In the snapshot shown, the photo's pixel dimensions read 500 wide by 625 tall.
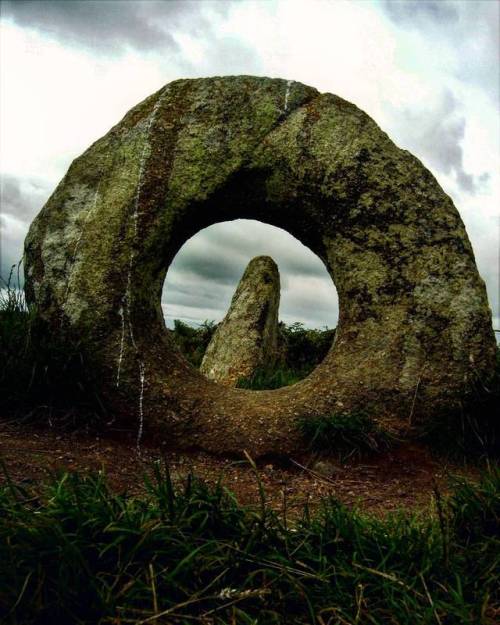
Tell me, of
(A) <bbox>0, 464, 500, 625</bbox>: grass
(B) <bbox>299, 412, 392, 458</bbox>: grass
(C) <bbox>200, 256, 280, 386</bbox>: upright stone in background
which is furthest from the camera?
(C) <bbox>200, 256, 280, 386</bbox>: upright stone in background

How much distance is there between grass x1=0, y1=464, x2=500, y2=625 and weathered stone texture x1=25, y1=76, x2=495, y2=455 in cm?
178

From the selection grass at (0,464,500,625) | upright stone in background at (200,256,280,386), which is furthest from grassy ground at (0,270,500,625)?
upright stone in background at (200,256,280,386)

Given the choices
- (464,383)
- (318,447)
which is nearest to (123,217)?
(318,447)

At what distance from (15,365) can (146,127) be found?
2069mm

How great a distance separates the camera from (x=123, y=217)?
4.49 metres

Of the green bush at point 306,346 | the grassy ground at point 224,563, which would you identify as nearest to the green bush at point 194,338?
the green bush at point 306,346

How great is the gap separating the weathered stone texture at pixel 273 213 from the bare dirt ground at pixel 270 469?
0.66 ft

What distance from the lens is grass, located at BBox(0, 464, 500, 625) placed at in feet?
6.61

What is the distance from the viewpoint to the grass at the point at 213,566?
201 cm

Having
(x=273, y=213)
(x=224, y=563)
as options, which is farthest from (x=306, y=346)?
(x=224, y=563)

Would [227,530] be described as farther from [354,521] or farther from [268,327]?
[268,327]

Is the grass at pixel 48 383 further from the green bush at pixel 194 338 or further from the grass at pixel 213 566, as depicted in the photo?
the green bush at pixel 194 338

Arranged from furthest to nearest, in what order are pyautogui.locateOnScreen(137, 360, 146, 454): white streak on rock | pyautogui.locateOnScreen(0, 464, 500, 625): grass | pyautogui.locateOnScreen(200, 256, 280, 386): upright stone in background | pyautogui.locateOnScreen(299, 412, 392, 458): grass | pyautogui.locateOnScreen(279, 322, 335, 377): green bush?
pyautogui.locateOnScreen(279, 322, 335, 377): green bush → pyautogui.locateOnScreen(200, 256, 280, 386): upright stone in background → pyautogui.locateOnScreen(137, 360, 146, 454): white streak on rock → pyautogui.locateOnScreen(299, 412, 392, 458): grass → pyautogui.locateOnScreen(0, 464, 500, 625): grass

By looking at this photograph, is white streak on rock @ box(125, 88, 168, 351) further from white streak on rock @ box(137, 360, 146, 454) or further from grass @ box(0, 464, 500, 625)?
grass @ box(0, 464, 500, 625)
